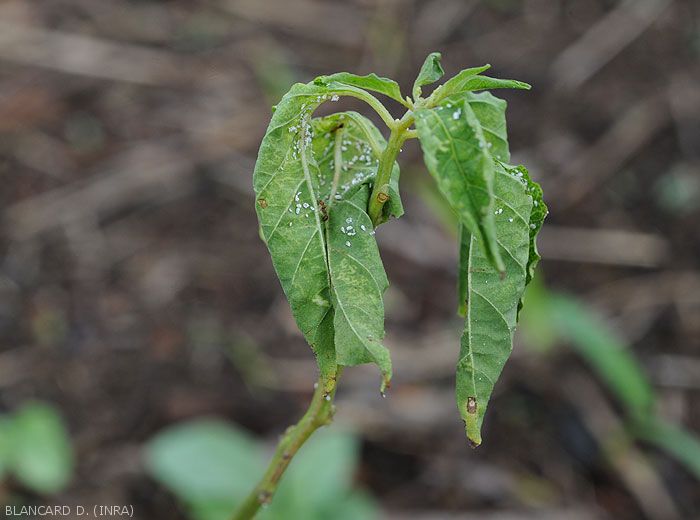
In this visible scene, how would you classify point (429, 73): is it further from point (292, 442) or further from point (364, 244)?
point (292, 442)

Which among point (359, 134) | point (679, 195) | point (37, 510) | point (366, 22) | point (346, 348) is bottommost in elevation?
point (37, 510)

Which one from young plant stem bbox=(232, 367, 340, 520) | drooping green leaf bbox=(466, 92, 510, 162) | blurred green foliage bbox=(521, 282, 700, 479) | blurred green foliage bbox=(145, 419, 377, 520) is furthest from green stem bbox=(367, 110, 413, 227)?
blurred green foliage bbox=(521, 282, 700, 479)

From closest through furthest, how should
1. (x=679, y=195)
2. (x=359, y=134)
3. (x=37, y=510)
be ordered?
(x=359, y=134), (x=37, y=510), (x=679, y=195)

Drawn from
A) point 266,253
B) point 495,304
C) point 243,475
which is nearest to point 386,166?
point 495,304

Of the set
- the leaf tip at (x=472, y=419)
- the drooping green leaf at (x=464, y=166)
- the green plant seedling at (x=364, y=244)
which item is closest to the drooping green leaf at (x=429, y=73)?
the green plant seedling at (x=364, y=244)

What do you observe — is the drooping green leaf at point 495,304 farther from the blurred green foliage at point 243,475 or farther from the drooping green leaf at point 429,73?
the blurred green foliage at point 243,475

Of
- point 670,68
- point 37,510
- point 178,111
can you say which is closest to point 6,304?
point 37,510

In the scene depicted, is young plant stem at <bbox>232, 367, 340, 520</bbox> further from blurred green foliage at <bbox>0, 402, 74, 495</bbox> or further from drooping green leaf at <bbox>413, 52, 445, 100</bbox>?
blurred green foliage at <bbox>0, 402, 74, 495</bbox>

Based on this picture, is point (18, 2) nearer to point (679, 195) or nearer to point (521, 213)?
point (679, 195)
